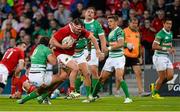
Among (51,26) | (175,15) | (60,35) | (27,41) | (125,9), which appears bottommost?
(60,35)

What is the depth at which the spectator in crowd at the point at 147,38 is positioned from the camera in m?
26.6

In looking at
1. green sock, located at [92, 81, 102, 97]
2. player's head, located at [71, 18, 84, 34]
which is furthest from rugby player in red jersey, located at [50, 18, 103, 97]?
green sock, located at [92, 81, 102, 97]

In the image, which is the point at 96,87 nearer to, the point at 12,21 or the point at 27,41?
the point at 27,41

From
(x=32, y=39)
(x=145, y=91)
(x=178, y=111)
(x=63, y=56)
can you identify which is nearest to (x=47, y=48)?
(x=63, y=56)

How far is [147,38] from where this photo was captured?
1052 inches

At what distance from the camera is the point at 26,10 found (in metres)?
30.1

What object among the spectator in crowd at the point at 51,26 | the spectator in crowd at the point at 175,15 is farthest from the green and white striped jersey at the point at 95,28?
the spectator in crowd at the point at 51,26

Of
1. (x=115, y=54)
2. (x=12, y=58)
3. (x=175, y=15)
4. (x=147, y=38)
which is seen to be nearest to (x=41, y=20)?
(x=147, y=38)

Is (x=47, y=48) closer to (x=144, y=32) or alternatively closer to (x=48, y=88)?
(x=48, y=88)

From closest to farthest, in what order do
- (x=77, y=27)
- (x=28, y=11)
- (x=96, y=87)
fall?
(x=77, y=27), (x=96, y=87), (x=28, y=11)

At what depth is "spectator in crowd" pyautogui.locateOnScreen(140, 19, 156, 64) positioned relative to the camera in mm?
26562

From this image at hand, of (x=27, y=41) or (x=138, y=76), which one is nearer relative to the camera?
(x=138, y=76)

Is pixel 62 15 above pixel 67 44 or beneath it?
above

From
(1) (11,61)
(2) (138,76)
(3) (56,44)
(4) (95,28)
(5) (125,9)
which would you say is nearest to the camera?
(3) (56,44)
